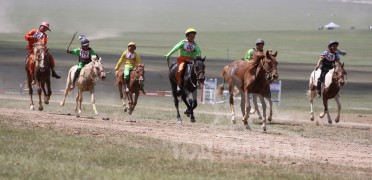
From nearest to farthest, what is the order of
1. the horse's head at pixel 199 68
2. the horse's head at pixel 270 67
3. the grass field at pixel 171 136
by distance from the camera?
the grass field at pixel 171 136, the horse's head at pixel 270 67, the horse's head at pixel 199 68

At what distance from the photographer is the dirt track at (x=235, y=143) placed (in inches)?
688

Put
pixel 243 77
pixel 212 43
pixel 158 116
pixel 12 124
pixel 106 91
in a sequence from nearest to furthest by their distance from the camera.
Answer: pixel 12 124 → pixel 243 77 → pixel 158 116 → pixel 106 91 → pixel 212 43

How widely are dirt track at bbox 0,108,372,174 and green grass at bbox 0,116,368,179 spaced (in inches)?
22.2

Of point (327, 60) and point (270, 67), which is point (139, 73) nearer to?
point (327, 60)

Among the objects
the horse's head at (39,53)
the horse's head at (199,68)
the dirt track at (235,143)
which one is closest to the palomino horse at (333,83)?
the horse's head at (199,68)

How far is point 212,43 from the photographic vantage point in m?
113

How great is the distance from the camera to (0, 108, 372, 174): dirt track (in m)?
17.5

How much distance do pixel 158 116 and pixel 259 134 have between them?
9045 mm

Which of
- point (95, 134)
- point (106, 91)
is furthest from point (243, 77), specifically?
point (106, 91)

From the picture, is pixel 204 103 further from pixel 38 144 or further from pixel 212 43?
pixel 212 43

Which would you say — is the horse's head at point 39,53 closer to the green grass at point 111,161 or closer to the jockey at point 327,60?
the jockey at point 327,60

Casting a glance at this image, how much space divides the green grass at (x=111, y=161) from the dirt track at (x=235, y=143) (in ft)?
1.85

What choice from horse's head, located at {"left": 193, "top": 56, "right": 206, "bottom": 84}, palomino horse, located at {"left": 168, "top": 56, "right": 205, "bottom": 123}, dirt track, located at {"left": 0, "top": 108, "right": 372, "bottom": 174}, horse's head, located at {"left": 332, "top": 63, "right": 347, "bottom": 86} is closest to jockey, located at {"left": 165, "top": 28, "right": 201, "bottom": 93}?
palomino horse, located at {"left": 168, "top": 56, "right": 205, "bottom": 123}

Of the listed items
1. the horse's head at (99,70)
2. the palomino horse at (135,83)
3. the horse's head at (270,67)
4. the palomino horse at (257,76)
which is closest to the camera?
the horse's head at (270,67)
